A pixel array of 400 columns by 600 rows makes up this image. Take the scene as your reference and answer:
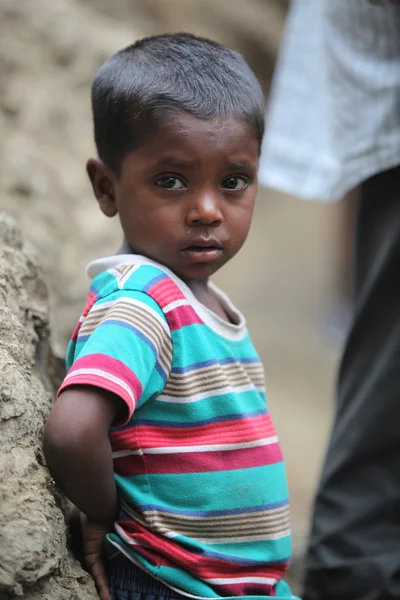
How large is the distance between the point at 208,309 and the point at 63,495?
14.7 inches

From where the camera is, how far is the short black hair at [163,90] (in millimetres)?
1406

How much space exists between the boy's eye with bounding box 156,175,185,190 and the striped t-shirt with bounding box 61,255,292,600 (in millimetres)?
123

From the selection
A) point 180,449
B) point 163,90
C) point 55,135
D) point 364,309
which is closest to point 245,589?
point 180,449

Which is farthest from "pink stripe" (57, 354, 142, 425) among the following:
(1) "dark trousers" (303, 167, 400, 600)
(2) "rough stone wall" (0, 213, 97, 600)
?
(1) "dark trousers" (303, 167, 400, 600)

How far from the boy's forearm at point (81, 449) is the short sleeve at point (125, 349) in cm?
3

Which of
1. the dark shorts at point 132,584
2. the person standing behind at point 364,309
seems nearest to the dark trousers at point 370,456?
the person standing behind at point 364,309

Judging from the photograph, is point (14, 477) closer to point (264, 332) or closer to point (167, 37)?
point (167, 37)

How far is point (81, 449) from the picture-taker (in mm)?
1240

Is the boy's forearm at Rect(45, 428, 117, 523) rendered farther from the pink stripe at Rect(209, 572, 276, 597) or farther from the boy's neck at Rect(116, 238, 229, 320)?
the boy's neck at Rect(116, 238, 229, 320)

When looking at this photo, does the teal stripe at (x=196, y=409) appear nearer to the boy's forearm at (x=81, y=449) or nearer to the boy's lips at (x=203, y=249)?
the boy's forearm at (x=81, y=449)

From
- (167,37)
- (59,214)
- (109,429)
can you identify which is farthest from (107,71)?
(59,214)

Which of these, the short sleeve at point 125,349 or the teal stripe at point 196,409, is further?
the teal stripe at point 196,409

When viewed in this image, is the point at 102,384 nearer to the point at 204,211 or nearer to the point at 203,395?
the point at 203,395

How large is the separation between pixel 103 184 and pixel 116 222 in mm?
1951
